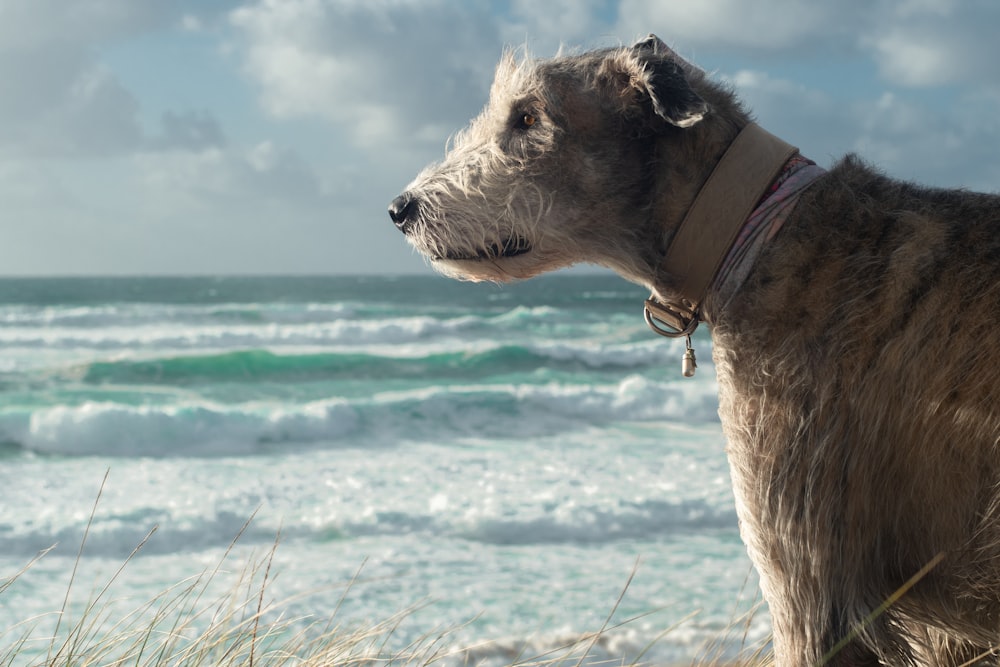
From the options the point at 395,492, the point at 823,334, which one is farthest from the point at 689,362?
the point at 395,492

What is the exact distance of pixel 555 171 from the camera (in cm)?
271

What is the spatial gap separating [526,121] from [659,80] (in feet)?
1.66

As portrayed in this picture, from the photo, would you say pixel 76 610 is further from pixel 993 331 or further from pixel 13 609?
pixel 993 331

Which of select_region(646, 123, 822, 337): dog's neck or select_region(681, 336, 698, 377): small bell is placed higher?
select_region(646, 123, 822, 337): dog's neck

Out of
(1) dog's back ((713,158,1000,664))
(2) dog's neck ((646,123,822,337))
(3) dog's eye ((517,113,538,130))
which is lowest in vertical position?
(1) dog's back ((713,158,1000,664))

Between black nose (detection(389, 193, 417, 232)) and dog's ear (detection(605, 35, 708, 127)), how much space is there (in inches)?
30.3

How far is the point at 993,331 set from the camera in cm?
213

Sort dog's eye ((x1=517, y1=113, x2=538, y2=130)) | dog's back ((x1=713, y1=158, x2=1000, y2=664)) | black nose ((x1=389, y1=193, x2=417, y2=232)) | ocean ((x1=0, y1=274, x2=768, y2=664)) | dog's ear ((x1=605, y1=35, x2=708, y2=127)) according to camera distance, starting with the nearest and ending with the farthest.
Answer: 1. dog's back ((x1=713, y1=158, x2=1000, y2=664))
2. dog's ear ((x1=605, y1=35, x2=708, y2=127))
3. dog's eye ((x1=517, y1=113, x2=538, y2=130))
4. black nose ((x1=389, y1=193, x2=417, y2=232))
5. ocean ((x1=0, y1=274, x2=768, y2=664))

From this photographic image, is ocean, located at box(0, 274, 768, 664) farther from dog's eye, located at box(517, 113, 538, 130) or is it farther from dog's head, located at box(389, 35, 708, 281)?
dog's eye, located at box(517, 113, 538, 130)

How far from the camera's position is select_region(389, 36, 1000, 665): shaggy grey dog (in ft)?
7.15

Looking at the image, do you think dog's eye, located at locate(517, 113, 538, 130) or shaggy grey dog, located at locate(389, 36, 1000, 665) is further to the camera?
dog's eye, located at locate(517, 113, 538, 130)

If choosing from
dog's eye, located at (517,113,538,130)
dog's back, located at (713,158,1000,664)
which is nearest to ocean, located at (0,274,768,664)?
dog's back, located at (713,158,1000,664)

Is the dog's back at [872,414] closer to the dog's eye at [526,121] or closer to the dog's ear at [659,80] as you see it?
the dog's ear at [659,80]

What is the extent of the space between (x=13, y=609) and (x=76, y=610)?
0.44m
